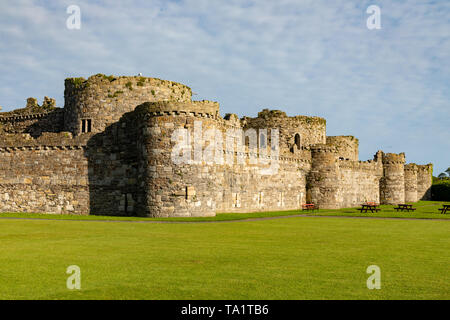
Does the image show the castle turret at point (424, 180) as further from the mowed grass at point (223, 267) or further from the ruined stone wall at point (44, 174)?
the mowed grass at point (223, 267)

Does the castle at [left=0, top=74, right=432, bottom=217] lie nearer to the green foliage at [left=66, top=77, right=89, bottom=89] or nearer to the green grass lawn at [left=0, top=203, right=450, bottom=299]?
the green foliage at [left=66, top=77, right=89, bottom=89]

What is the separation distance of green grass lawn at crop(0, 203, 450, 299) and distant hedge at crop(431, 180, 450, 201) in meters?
64.9

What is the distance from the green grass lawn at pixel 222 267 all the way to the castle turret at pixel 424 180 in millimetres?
62322

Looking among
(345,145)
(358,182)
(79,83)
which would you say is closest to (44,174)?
(79,83)

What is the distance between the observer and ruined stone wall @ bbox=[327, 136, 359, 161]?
170ft

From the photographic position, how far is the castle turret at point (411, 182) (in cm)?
6456

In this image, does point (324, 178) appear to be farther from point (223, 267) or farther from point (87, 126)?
point (223, 267)

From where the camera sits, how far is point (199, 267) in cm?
876

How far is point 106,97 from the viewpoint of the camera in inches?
1281

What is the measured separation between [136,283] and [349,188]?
4355 centimetres

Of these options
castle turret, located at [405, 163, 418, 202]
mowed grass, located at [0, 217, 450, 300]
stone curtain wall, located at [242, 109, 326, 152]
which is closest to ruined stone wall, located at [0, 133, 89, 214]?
mowed grass, located at [0, 217, 450, 300]

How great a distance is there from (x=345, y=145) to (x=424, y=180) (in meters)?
26.4

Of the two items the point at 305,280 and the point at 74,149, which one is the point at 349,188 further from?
the point at 305,280
